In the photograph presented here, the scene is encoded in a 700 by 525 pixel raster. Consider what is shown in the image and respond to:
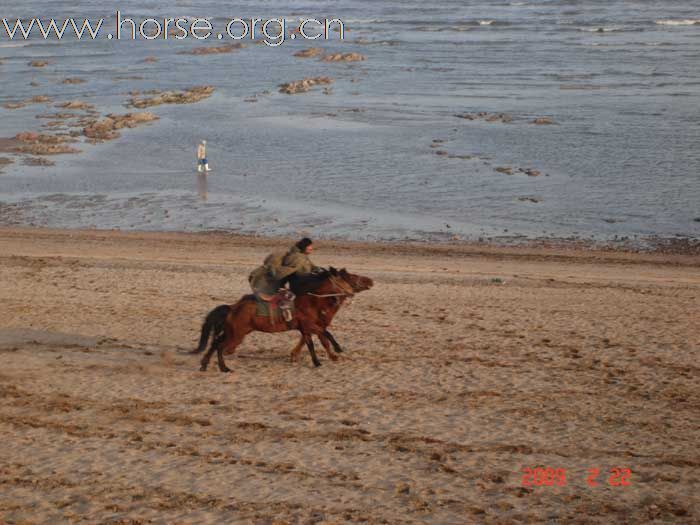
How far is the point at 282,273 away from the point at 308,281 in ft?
1.42

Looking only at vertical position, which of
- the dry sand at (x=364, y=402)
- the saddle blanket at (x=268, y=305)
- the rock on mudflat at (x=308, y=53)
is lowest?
the dry sand at (x=364, y=402)

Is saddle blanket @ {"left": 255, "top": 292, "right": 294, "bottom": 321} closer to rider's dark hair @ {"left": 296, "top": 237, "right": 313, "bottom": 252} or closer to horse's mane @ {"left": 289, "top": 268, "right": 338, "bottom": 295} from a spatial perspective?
horse's mane @ {"left": 289, "top": 268, "right": 338, "bottom": 295}

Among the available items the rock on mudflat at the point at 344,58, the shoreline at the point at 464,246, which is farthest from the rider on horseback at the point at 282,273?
the rock on mudflat at the point at 344,58

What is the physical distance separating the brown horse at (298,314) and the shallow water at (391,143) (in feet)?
40.4

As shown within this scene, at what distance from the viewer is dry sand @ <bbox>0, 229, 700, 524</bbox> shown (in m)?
11.2

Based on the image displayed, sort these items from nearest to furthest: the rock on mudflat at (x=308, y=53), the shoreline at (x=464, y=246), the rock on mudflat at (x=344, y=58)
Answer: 1. the shoreline at (x=464, y=246)
2. the rock on mudflat at (x=344, y=58)
3. the rock on mudflat at (x=308, y=53)

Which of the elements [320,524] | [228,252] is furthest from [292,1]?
[320,524]

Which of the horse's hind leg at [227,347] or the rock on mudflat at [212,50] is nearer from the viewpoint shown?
the horse's hind leg at [227,347]

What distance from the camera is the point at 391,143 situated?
130 ft

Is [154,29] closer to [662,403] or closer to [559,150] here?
[559,150]

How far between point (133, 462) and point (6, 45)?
237ft

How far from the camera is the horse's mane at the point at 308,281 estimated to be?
15789 millimetres

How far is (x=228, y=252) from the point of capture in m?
25.8

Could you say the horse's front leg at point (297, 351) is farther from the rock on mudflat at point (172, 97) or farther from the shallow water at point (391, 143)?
the rock on mudflat at point (172, 97)
